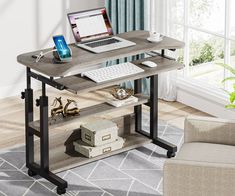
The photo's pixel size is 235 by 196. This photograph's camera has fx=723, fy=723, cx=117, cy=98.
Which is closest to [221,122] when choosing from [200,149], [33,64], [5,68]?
[200,149]

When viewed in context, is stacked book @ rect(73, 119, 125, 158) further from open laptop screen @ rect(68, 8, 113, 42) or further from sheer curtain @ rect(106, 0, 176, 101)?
sheer curtain @ rect(106, 0, 176, 101)

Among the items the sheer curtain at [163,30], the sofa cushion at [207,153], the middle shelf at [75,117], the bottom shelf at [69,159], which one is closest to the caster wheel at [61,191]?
→ the bottom shelf at [69,159]

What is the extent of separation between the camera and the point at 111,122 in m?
5.48

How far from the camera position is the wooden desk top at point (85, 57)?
4.80 m

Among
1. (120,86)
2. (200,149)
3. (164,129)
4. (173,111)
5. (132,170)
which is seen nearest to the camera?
(200,149)

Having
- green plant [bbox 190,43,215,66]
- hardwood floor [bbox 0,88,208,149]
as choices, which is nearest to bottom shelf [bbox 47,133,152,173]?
hardwood floor [bbox 0,88,208,149]

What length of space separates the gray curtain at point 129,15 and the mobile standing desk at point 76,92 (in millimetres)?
1022

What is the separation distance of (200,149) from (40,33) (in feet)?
9.10

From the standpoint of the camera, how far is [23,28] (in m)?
6.73

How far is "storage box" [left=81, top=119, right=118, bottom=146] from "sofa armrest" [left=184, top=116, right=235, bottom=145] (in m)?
0.82

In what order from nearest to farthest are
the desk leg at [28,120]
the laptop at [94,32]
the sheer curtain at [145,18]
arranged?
1. the desk leg at [28,120]
2. the laptop at [94,32]
3. the sheer curtain at [145,18]

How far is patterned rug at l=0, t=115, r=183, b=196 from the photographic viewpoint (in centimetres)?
498

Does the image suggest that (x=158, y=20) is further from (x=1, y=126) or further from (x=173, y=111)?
(x=1, y=126)

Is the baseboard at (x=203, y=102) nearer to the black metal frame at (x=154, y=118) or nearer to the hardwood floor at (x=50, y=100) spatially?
the hardwood floor at (x=50, y=100)
